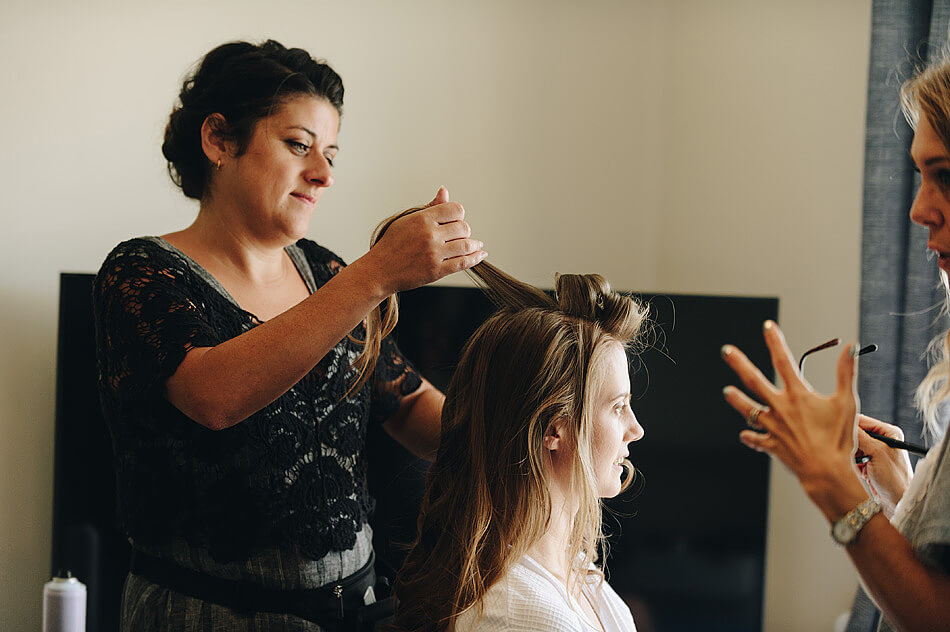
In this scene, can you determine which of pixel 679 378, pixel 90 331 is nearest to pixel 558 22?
pixel 679 378

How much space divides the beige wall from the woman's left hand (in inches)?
64.6

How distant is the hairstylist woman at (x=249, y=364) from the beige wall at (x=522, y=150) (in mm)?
592

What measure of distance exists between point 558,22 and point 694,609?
1.77 metres

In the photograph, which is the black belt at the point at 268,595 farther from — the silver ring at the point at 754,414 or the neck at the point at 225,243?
the silver ring at the point at 754,414

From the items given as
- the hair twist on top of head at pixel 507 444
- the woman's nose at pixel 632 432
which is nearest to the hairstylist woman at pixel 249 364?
the hair twist on top of head at pixel 507 444

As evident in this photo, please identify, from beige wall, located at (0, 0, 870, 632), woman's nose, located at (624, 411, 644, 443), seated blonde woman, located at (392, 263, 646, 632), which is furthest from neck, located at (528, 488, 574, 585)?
beige wall, located at (0, 0, 870, 632)

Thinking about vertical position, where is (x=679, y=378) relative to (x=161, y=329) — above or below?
below

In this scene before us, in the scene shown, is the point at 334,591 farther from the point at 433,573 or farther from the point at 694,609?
the point at 694,609

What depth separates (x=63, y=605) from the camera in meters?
1.83

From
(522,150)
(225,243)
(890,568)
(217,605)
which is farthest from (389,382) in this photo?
(522,150)

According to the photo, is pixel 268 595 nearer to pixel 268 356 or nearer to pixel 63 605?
pixel 268 356

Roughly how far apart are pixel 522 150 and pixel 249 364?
1685mm

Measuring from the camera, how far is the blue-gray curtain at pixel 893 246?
2074 mm

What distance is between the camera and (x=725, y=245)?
2.76 m
